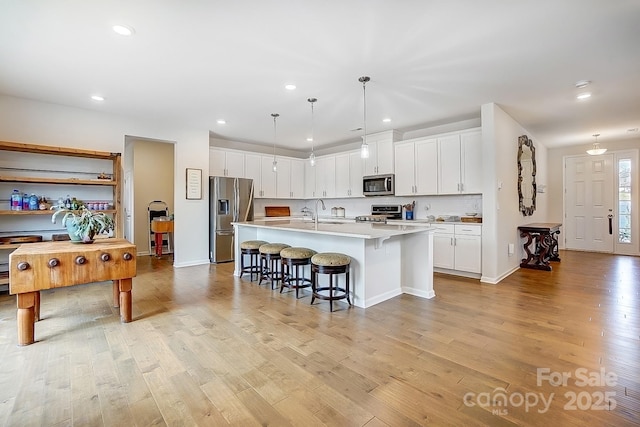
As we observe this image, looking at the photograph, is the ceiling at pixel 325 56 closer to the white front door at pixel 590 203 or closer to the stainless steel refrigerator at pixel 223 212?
the stainless steel refrigerator at pixel 223 212

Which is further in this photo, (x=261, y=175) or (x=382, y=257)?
(x=261, y=175)

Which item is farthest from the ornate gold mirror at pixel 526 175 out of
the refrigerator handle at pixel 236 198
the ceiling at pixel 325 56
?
the refrigerator handle at pixel 236 198

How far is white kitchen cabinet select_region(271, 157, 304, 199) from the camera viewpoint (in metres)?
7.30

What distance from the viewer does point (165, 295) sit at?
149 inches

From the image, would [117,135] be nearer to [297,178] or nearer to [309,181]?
[297,178]

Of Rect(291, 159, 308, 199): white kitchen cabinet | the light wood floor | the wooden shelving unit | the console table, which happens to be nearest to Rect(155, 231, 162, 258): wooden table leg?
the wooden shelving unit

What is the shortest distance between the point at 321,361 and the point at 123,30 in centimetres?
311

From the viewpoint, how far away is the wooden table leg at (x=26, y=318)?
2.39 meters

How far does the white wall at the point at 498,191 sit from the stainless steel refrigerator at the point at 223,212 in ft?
14.5

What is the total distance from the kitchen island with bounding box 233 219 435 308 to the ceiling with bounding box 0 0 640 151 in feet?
5.80

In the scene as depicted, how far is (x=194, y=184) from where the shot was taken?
570 cm

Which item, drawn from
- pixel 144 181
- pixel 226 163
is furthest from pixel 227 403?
pixel 144 181

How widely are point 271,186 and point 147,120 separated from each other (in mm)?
2868

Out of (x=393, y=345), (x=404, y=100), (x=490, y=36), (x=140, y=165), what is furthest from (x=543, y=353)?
(x=140, y=165)
